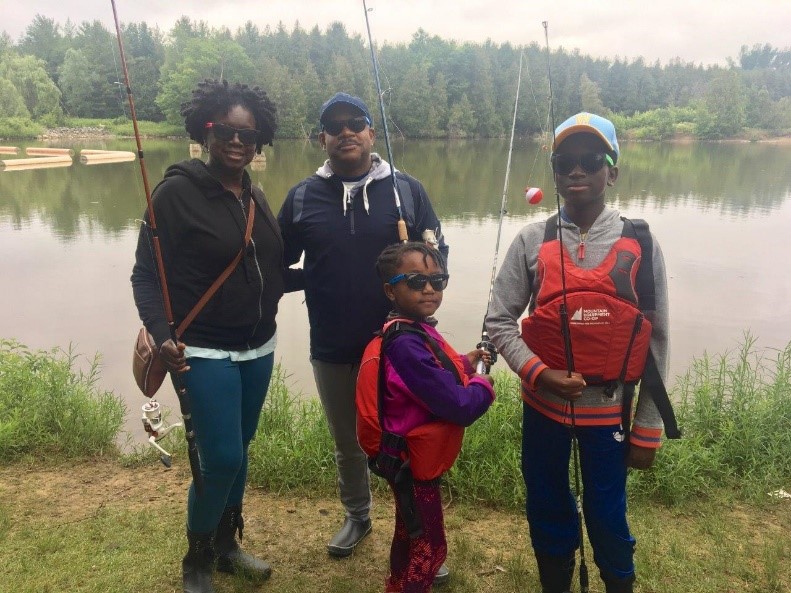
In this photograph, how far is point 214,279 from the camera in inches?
87.7

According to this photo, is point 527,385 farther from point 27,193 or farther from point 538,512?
point 27,193

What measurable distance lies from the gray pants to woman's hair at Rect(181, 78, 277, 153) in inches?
41.1

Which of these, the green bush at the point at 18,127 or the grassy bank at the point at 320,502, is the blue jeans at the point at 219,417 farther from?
the green bush at the point at 18,127

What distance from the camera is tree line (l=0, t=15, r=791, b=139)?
6645mm

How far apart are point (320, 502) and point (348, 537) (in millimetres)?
541

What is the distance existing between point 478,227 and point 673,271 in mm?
4472

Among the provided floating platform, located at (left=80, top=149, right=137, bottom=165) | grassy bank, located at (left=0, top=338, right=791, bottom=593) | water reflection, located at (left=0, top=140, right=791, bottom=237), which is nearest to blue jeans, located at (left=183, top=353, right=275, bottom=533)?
grassy bank, located at (left=0, top=338, right=791, bottom=593)

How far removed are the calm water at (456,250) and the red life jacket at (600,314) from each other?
1.87m

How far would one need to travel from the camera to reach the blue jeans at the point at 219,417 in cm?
223

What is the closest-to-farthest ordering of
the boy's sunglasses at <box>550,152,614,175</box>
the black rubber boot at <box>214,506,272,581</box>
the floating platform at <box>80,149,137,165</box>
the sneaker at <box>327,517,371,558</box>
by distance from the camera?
the boy's sunglasses at <box>550,152,614,175</box>
the black rubber boot at <box>214,506,272,581</box>
the sneaker at <box>327,517,371,558</box>
the floating platform at <box>80,149,137,165</box>

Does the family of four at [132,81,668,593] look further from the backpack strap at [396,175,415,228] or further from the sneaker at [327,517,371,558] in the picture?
the sneaker at [327,517,371,558]

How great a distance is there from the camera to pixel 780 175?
77.6 ft

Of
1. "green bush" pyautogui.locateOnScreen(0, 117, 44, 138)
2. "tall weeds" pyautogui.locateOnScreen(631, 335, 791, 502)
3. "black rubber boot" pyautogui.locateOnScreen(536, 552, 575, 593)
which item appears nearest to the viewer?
"black rubber boot" pyautogui.locateOnScreen(536, 552, 575, 593)

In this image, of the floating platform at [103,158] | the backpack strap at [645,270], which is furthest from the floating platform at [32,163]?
the backpack strap at [645,270]
